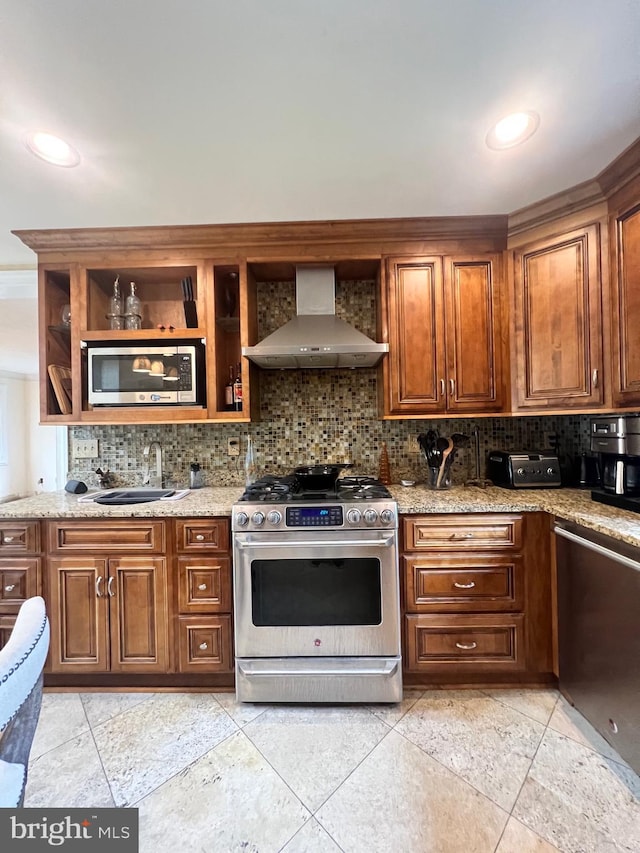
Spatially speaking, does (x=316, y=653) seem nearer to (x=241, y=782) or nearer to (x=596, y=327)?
(x=241, y=782)

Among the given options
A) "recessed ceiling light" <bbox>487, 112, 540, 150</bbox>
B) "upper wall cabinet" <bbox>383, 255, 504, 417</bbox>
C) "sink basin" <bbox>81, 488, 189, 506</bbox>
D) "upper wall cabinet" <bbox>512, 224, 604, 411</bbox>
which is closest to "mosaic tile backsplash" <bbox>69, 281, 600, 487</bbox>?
"sink basin" <bbox>81, 488, 189, 506</bbox>

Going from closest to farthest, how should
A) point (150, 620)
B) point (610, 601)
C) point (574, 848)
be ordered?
point (574, 848) < point (610, 601) < point (150, 620)

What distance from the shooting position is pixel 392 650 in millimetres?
1587

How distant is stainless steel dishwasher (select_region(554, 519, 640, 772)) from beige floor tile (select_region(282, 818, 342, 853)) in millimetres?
1112

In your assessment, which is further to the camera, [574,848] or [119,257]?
[119,257]

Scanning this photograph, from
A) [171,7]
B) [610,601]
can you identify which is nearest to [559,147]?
[171,7]

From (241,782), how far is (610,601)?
5.19 feet

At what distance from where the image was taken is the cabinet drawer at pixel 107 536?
5.55 feet

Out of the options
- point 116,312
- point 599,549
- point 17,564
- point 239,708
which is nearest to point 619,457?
point 599,549

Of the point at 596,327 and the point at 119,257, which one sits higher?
the point at 119,257

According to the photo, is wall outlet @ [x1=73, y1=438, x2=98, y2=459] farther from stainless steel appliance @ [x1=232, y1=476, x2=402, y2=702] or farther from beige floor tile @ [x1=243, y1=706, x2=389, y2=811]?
beige floor tile @ [x1=243, y1=706, x2=389, y2=811]

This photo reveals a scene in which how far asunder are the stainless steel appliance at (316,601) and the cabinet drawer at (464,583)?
144mm

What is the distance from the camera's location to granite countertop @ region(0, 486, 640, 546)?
153 centimetres

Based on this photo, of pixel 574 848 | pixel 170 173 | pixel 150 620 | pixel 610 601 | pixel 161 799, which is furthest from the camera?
pixel 150 620
